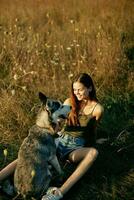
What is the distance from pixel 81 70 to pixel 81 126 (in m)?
2.03

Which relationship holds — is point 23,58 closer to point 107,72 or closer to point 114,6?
point 107,72

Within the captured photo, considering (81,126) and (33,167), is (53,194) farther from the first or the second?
(81,126)

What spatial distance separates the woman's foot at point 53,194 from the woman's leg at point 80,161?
0.17 ft

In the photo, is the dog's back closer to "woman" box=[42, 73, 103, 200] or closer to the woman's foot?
the woman's foot

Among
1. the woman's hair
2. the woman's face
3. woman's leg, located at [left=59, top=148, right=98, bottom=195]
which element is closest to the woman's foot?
woman's leg, located at [left=59, top=148, right=98, bottom=195]

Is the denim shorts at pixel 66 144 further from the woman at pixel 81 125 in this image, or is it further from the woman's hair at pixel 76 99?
the woman's hair at pixel 76 99

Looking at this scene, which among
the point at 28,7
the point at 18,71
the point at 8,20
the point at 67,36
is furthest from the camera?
the point at 28,7

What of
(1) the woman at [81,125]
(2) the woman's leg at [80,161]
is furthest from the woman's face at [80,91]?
(2) the woman's leg at [80,161]

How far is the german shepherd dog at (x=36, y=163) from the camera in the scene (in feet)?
13.0

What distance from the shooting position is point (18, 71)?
20.9ft

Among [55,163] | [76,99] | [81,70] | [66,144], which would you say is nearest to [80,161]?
[66,144]

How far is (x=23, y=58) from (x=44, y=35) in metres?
1.38

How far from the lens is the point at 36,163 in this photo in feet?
13.1

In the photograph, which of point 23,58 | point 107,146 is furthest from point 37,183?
point 23,58
